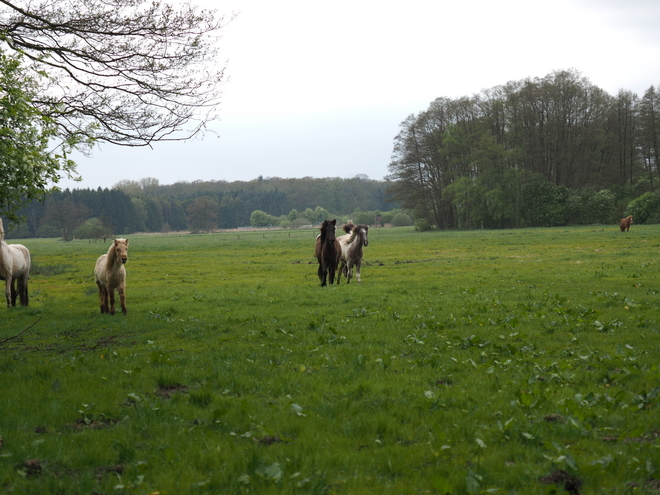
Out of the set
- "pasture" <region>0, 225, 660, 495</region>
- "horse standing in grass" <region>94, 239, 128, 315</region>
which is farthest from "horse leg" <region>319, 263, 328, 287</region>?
"horse standing in grass" <region>94, 239, 128, 315</region>

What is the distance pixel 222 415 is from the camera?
6.17m

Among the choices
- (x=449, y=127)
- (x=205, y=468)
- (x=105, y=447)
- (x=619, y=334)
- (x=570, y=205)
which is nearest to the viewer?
(x=205, y=468)

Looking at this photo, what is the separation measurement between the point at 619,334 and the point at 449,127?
75321 millimetres

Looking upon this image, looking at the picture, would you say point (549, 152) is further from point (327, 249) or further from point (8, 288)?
point (8, 288)

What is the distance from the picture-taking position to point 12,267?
15.8 m

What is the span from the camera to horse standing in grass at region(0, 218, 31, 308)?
1524cm

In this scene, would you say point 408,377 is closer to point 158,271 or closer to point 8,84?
point 8,84

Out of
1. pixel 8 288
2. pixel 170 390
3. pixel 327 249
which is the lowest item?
pixel 170 390

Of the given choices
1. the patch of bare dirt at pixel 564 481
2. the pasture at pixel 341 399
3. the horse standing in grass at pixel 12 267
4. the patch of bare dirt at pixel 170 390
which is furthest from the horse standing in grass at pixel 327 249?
the patch of bare dirt at pixel 564 481

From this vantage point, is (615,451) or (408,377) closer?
→ (615,451)

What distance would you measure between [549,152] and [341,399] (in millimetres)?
79567

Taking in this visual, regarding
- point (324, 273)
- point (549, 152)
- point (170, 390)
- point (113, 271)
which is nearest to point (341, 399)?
Answer: point (170, 390)

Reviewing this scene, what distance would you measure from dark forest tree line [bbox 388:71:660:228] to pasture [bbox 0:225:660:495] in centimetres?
6522

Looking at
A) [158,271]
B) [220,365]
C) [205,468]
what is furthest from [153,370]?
[158,271]
